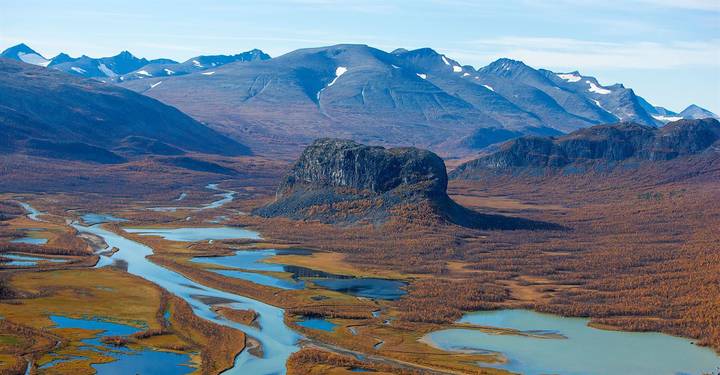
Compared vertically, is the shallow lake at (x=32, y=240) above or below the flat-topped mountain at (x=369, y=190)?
below

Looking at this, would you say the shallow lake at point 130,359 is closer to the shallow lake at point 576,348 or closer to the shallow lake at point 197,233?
the shallow lake at point 576,348

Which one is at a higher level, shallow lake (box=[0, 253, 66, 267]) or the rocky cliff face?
the rocky cliff face

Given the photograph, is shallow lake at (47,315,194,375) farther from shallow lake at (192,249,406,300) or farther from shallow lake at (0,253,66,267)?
shallow lake at (0,253,66,267)

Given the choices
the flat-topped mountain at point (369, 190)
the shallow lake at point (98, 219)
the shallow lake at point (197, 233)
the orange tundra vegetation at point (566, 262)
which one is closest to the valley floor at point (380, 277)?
the orange tundra vegetation at point (566, 262)

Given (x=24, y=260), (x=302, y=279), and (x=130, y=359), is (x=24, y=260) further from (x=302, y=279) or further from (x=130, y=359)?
(x=130, y=359)

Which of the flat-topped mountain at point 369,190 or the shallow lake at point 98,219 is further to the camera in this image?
the shallow lake at point 98,219

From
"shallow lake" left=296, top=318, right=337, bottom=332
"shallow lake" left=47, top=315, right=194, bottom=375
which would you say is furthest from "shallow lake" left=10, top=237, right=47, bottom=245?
"shallow lake" left=296, top=318, right=337, bottom=332
